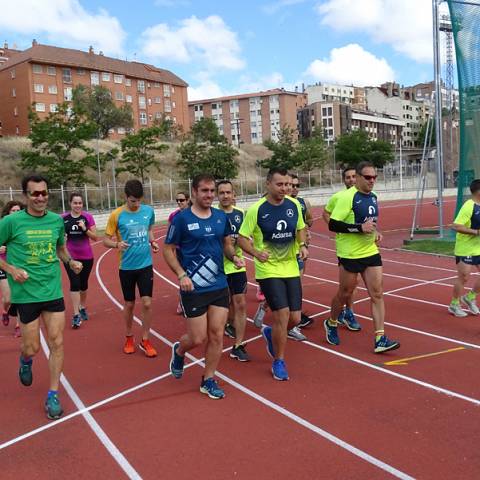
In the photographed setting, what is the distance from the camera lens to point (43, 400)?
5.08 metres

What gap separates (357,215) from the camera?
6113mm

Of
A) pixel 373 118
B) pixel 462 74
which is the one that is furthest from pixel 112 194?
pixel 373 118

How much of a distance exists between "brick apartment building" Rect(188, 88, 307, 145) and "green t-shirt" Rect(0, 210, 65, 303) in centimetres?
10048

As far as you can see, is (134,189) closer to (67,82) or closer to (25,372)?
(25,372)

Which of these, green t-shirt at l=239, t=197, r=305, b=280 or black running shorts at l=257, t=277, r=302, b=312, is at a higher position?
green t-shirt at l=239, t=197, r=305, b=280

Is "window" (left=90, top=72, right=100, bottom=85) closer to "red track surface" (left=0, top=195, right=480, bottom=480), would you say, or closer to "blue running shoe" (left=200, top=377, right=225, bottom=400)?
"red track surface" (left=0, top=195, right=480, bottom=480)

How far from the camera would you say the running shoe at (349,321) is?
279 inches

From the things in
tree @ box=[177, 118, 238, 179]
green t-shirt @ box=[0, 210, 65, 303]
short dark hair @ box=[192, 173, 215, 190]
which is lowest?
green t-shirt @ box=[0, 210, 65, 303]

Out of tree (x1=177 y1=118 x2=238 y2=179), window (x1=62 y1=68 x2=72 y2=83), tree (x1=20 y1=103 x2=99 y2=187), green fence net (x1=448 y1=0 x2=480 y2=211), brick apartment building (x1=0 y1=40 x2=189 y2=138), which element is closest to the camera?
green fence net (x1=448 y1=0 x2=480 y2=211)

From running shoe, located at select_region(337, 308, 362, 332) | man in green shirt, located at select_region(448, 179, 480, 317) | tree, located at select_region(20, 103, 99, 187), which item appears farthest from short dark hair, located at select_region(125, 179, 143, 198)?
tree, located at select_region(20, 103, 99, 187)

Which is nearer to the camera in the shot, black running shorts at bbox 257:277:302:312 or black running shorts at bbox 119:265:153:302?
black running shorts at bbox 257:277:302:312

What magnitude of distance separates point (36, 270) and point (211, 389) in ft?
6.05

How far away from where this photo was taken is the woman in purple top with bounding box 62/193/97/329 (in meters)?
7.95

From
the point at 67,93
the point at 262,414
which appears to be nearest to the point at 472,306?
the point at 262,414
